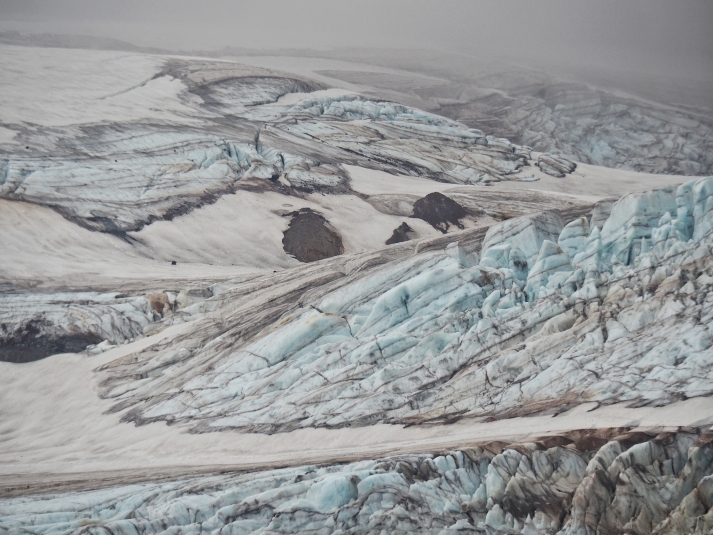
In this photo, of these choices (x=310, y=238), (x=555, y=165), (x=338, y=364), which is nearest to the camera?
(x=338, y=364)

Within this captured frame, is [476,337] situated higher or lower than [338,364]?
higher

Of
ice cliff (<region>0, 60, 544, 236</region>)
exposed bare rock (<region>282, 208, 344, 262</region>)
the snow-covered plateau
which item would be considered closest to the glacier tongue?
the snow-covered plateau

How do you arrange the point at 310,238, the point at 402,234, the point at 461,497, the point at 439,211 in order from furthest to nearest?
1. the point at 439,211
2. the point at 402,234
3. the point at 310,238
4. the point at 461,497

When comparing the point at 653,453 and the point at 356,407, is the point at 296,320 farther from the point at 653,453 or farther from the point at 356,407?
the point at 653,453

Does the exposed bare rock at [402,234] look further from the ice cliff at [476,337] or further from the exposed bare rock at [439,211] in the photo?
the ice cliff at [476,337]

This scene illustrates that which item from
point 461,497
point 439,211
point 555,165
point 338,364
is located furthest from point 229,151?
point 461,497

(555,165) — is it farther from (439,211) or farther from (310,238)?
(310,238)

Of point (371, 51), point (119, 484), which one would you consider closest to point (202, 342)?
point (119, 484)

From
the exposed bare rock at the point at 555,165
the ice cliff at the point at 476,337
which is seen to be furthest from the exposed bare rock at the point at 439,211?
the ice cliff at the point at 476,337

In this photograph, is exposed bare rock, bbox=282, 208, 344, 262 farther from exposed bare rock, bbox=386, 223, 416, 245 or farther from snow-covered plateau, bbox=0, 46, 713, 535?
exposed bare rock, bbox=386, 223, 416, 245
